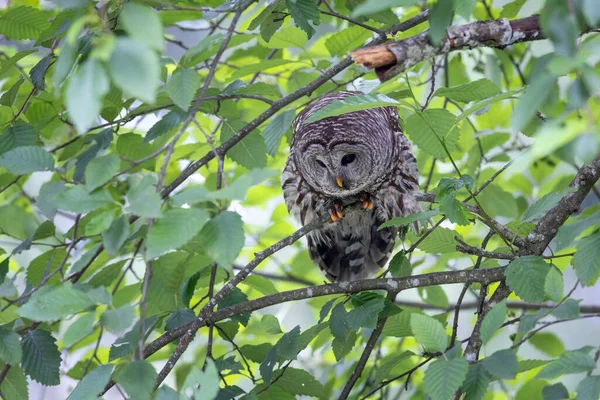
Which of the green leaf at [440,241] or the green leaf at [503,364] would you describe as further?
the green leaf at [440,241]

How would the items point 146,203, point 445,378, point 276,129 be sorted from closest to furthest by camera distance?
1. point 146,203
2. point 445,378
3. point 276,129

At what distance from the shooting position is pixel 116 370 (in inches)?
66.9

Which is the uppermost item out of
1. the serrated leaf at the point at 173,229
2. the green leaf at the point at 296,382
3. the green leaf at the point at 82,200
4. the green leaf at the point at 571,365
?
the green leaf at the point at 82,200

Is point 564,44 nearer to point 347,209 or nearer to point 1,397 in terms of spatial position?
point 1,397

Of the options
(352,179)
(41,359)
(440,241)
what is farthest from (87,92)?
(352,179)

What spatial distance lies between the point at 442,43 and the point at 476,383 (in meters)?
0.84

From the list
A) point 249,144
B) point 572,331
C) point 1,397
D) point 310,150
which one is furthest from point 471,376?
point 572,331

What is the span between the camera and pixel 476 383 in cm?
169

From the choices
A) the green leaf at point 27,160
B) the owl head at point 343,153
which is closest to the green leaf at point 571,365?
the green leaf at point 27,160

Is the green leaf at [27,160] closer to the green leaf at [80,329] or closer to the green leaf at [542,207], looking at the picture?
the green leaf at [80,329]

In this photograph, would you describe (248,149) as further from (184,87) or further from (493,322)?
(493,322)

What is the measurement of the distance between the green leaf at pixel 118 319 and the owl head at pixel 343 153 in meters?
2.12

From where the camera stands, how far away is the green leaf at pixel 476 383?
1.68m

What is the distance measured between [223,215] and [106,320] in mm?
319
